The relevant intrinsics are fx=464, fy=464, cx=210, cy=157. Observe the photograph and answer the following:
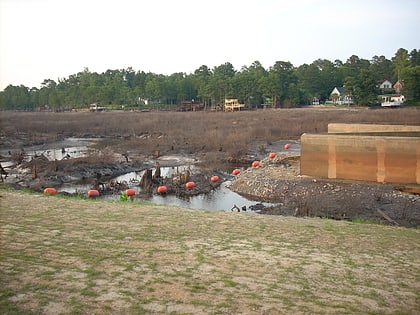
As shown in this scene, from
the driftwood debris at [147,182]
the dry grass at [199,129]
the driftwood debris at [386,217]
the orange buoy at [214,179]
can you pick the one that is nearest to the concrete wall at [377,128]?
the orange buoy at [214,179]

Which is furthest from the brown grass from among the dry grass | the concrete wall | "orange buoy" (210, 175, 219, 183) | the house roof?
the house roof

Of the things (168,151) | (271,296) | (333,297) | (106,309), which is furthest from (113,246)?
(168,151)

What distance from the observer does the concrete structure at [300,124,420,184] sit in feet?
58.0

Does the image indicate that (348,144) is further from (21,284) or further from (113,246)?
(21,284)

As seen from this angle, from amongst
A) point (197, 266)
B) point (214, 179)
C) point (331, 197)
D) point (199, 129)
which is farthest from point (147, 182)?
point (199, 129)

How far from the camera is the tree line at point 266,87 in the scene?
61.3 metres

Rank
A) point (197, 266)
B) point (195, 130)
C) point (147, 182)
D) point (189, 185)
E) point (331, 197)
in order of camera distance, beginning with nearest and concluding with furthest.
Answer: point (197, 266) → point (331, 197) → point (189, 185) → point (147, 182) → point (195, 130)

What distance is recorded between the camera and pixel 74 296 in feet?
17.4

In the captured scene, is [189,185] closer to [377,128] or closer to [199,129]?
[377,128]

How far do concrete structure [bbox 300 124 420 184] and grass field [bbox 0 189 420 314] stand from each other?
8.23 metres

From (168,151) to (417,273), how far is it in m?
28.4

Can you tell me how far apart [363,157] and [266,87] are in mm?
53088

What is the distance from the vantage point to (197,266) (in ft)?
21.4

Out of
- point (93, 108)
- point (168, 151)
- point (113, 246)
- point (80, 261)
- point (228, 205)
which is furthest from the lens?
point (93, 108)
